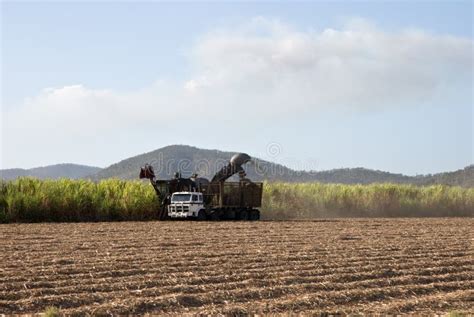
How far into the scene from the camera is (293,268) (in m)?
16.3

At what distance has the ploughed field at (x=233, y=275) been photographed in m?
12.2

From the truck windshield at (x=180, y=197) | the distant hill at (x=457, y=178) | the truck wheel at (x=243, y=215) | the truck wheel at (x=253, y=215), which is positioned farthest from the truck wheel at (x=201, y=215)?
the distant hill at (x=457, y=178)

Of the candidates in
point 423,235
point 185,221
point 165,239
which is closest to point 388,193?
point 185,221

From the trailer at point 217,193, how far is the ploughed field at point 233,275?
14864 mm

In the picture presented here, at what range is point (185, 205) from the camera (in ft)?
124

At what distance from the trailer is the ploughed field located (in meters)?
14.9

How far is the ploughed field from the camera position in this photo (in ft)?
40.1

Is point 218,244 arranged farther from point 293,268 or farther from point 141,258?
point 293,268

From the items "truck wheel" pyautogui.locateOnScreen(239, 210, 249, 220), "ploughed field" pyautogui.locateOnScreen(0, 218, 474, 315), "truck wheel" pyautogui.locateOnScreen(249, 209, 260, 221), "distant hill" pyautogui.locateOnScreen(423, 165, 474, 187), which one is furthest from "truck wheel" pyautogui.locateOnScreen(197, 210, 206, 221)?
"distant hill" pyautogui.locateOnScreen(423, 165, 474, 187)

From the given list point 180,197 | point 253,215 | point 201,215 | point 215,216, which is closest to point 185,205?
point 180,197

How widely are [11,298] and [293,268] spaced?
6.16m

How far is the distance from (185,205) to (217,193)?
2565 millimetres

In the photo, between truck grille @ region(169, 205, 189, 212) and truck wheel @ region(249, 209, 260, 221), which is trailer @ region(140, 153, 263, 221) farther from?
truck grille @ region(169, 205, 189, 212)

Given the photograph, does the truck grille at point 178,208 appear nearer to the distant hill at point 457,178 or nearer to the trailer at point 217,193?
the trailer at point 217,193
